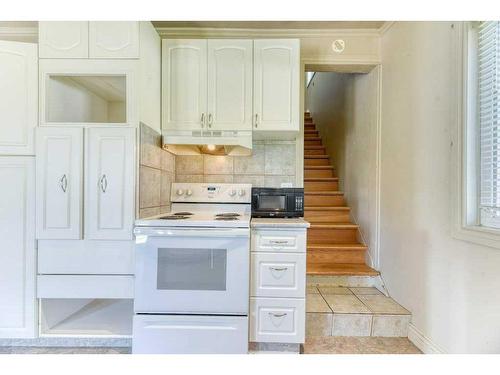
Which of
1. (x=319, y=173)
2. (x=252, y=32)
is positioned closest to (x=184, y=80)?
(x=252, y=32)

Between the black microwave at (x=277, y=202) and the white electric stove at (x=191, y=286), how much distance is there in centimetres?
50

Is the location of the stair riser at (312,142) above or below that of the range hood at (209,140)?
above

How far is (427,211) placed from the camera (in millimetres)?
1865

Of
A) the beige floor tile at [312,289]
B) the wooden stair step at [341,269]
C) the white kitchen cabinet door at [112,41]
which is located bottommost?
the beige floor tile at [312,289]

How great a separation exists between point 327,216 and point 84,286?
7.94 ft

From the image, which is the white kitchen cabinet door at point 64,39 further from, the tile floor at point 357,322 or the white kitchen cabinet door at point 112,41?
the tile floor at point 357,322

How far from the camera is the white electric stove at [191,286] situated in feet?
5.61

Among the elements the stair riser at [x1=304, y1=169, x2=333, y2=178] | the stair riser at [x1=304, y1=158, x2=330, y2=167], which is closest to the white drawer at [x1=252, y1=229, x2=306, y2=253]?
the stair riser at [x1=304, y1=169, x2=333, y2=178]

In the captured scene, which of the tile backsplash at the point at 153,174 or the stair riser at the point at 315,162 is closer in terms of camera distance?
the tile backsplash at the point at 153,174

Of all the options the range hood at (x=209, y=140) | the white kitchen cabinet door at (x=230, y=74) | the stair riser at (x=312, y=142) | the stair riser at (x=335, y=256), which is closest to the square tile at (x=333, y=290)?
the stair riser at (x=335, y=256)

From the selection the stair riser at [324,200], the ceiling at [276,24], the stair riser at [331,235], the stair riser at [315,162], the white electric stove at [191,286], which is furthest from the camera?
the stair riser at [315,162]

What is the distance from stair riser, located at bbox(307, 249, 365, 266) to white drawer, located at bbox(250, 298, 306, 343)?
102cm

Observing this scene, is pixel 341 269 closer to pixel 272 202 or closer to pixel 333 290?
pixel 333 290
